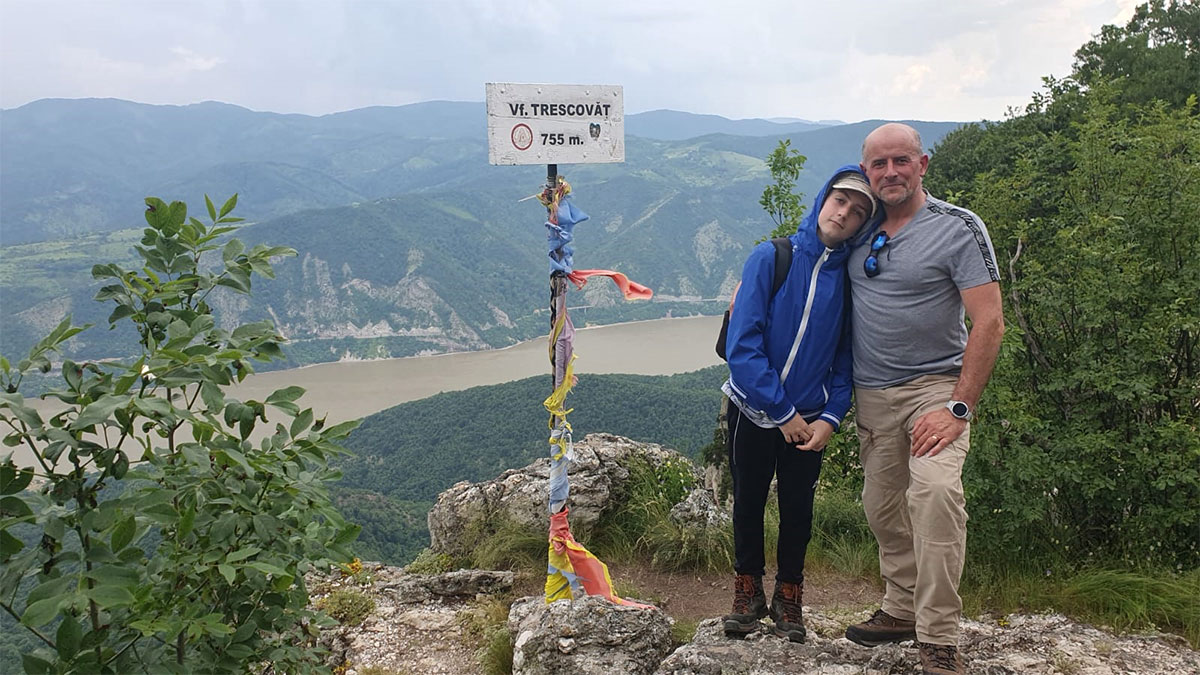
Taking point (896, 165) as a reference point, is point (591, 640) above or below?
below

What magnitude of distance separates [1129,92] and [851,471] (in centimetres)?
1502

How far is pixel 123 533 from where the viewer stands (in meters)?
1.14

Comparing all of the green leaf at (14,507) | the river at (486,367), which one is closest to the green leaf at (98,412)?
the green leaf at (14,507)

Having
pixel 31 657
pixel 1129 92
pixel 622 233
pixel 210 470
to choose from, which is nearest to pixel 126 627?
pixel 31 657

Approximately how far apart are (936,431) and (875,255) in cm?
58

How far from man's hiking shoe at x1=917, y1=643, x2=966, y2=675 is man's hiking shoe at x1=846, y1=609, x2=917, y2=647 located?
288mm

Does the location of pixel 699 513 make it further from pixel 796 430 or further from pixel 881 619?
pixel 796 430

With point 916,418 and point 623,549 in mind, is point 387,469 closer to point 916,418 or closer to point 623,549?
point 623,549

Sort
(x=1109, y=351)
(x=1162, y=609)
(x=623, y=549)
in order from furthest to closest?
(x=623, y=549), (x=1109, y=351), (x=1162, y=609)

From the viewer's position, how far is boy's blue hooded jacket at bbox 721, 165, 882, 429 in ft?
8.13

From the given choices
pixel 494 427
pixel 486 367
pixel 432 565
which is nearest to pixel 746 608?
pixel 432 565

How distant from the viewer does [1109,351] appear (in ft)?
10.8

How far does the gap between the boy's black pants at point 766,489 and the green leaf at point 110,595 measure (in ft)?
6.51

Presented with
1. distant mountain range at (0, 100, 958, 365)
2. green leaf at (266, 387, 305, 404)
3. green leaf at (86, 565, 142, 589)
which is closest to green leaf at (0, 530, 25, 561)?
green leaf at (86, 565, 142, 589)
